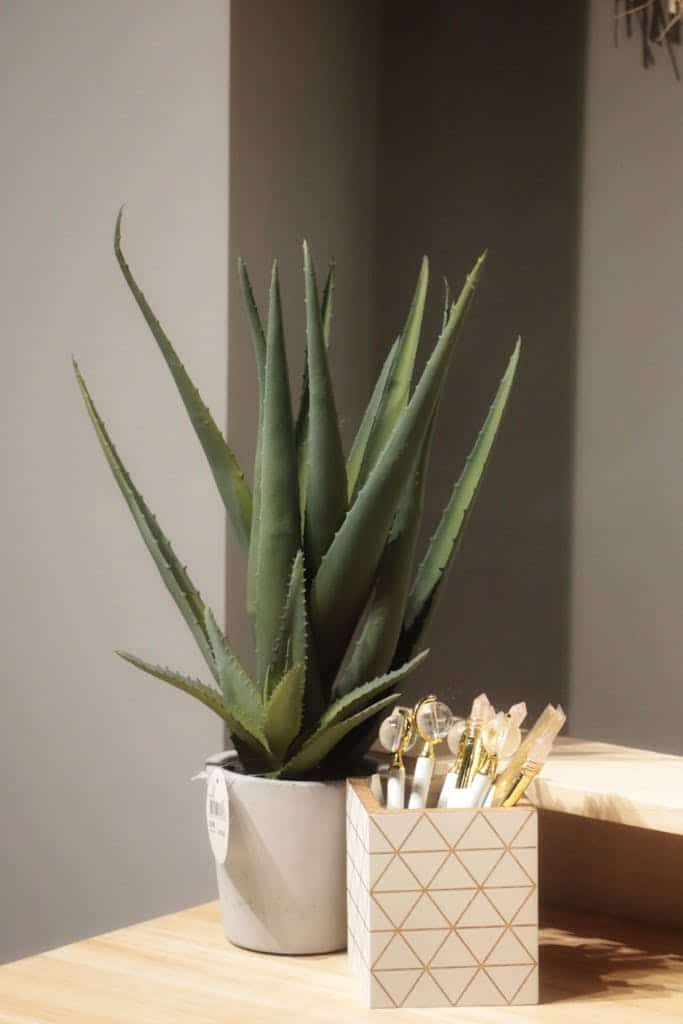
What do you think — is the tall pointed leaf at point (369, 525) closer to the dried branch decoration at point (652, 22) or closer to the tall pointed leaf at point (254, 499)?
the tall pointed leaf at point (254, 499)

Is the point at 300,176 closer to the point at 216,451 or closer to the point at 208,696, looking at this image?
the point at 216,451

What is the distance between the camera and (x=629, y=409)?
1562mm

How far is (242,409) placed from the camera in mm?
1567

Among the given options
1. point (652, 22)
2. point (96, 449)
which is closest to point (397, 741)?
point (96, 449)

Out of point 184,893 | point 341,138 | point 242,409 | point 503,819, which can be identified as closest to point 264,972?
point 503,819

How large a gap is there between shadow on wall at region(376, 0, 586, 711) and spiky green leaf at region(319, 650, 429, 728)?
44 centimetres

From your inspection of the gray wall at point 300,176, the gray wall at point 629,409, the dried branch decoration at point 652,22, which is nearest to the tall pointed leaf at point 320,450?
the gray wall at point 300,176

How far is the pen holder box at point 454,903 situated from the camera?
1116 mm

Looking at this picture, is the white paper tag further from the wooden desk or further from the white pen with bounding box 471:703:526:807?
the white pen with bounding box 471:703:526:807

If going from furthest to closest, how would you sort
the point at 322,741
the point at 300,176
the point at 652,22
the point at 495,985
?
the point at 300,176
the point at 652,22
the point at 322,741
the point at 495,985

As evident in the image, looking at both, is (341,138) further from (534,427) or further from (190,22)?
(534,427)

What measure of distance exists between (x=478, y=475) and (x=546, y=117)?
55cm

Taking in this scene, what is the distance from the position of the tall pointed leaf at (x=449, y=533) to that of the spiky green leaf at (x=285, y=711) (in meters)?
0.14

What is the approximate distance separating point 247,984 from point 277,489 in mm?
409
